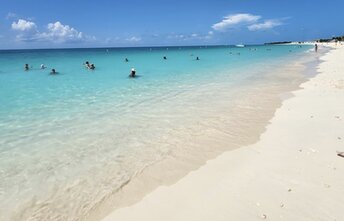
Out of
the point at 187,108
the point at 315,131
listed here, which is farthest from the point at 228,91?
the point at 315,131

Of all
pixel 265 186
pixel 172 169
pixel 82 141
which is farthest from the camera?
pixel 82 141

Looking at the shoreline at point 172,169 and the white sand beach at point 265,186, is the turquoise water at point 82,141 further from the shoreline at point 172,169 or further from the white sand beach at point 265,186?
the white sand beach at point 265,186

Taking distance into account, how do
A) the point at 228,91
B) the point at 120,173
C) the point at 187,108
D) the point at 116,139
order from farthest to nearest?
the point at 228,91 → the point at 187,108 → the point at 116,139 → the point at 120,173

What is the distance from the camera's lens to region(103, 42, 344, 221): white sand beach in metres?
4.67

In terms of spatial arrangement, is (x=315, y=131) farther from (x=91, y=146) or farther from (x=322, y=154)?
(x=91, y=146)

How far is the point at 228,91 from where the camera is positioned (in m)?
16.3

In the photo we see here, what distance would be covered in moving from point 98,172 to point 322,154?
209 inches

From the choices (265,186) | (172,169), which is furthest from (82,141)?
(265,186)

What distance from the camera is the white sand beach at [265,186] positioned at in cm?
467

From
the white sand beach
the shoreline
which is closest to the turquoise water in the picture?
the shoreline

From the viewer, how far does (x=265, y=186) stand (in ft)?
17.7

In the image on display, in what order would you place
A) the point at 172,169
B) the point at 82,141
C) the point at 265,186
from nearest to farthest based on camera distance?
the point at 265,186 → the point at 172,169 → the point at 82,141

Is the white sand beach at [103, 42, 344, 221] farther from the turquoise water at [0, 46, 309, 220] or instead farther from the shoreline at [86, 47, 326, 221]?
the turquoise water at [0, 46, 309, 220]

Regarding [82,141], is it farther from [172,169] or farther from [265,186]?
[265,186]
